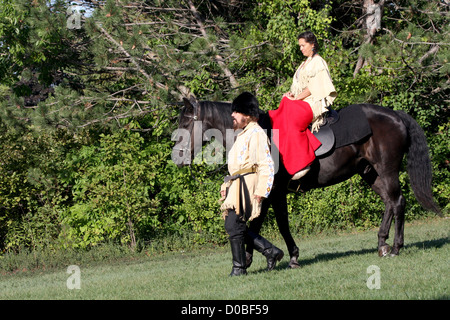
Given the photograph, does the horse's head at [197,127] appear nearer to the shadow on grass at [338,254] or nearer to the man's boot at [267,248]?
the man's boot at [267,248]

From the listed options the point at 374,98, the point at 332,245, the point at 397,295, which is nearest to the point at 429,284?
the point at 397,295

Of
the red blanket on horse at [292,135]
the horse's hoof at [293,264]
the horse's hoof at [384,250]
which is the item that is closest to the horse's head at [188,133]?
the red blanket on horse at [292,135]

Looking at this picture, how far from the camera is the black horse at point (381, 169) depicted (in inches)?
286

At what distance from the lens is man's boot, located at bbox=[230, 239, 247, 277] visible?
6359 millimetres

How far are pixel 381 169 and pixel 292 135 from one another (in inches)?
64.4

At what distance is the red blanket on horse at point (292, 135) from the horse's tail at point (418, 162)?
1748mm

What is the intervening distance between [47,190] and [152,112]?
9.44 feet

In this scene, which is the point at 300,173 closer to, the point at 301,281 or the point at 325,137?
the point at 325,137

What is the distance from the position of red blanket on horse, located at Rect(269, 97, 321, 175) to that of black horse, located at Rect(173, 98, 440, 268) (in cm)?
20

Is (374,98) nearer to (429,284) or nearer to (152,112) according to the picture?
(152,112)

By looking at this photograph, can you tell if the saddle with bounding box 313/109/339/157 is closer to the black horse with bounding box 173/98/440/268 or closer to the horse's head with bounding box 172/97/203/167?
the black horse with bounding box 173/98/440/268

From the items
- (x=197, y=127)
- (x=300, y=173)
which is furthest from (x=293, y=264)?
(x=197, y=127)

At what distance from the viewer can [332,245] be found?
10.4 m

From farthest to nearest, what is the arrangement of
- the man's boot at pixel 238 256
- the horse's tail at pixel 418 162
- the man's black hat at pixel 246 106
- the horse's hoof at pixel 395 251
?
the horse's tail at pixel 418 162 → the horse's hoof at pixel 395 251 → the man's boot at pixel 238 256 → the man's black hat at pixel 246 106
